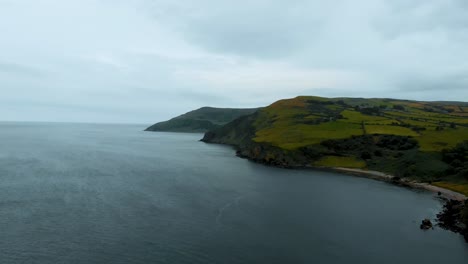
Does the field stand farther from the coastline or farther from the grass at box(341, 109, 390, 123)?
the coastline

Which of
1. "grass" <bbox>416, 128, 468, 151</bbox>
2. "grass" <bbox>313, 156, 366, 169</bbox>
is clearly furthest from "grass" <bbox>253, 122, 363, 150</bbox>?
"grass" <bbox>416, 128, 468, 151</bbox>

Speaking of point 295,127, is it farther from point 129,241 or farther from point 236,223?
point 129,241

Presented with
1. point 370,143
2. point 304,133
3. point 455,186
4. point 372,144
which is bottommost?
point 455,186

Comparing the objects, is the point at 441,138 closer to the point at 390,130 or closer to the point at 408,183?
the point at 390,130

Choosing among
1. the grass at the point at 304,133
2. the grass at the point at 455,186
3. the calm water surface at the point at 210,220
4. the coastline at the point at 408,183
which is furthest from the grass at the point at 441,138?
the calm water surface at the point at 210,220

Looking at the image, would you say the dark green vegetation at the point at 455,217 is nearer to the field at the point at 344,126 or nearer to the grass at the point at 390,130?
the field at the point at 344,126

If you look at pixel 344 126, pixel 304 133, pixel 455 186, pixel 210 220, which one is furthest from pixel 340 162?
pixel 210 220
